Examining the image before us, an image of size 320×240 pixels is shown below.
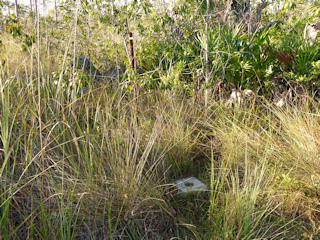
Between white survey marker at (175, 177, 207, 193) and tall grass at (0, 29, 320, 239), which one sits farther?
white survey marker at (175, 177, 207, 193)

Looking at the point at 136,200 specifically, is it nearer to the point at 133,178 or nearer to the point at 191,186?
the point at 133,178

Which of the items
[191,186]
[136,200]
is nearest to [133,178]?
[136,200]

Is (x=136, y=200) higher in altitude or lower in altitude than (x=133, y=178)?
lower

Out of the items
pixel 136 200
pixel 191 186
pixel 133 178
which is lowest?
pixel 191 186

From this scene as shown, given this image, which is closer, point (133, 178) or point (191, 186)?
point (133, 178)

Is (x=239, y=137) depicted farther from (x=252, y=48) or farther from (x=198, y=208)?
(x=252, y=48)

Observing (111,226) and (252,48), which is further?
(252,48)

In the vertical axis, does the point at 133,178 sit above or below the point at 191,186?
above

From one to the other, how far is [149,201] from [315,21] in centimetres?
444

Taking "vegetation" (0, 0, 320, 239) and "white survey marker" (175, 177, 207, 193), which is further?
"white survey marker" (175, 177, 207, 193)

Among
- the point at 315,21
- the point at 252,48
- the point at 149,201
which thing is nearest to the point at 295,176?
the point at 149,201

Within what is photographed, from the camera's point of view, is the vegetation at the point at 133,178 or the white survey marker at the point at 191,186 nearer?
the vegetation at the point at 133,178

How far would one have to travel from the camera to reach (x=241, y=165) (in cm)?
237

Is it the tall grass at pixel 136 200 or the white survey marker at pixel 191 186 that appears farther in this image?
the white survey marker at pixel 191 186
